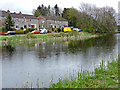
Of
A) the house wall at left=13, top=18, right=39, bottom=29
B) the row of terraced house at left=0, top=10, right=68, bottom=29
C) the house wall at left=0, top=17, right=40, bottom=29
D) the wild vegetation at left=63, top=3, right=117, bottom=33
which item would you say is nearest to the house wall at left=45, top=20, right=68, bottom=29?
the row of terraced house at left=0, top=10, right=68, bottom=29

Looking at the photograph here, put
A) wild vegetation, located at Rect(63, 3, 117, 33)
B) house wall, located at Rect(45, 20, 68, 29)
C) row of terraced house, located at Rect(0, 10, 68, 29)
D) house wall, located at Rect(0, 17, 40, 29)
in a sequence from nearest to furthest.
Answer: row of terraced house, located at Rect(0, 10, 68, 29), house wall, located at Rect(0, 17, 40, 29), wild vegetation, located at Rect(63, 3, 117, 33), house wall, located at Rect(45, 20, 68, 29)

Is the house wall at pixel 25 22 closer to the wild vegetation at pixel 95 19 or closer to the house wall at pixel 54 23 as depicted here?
the house wall at pixel 54 23

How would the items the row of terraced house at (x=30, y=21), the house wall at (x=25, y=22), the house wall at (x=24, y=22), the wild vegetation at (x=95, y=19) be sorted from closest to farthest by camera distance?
the row of terraced house at (x=30, y=21) → the house wall at (x=24, y=22) → the house wall at (x=25, y=22) → the wild vegetation at (x=95, y=19)

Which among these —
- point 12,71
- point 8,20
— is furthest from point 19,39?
point 12,71

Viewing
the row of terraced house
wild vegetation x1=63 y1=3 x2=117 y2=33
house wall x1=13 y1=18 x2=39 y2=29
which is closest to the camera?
the row of terraced house

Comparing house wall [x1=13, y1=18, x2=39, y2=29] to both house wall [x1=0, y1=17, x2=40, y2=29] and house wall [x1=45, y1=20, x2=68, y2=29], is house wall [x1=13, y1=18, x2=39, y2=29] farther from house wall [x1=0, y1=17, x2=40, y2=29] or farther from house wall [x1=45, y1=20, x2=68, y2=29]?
house wall [x1=45, y1=20, x2=68, y2=29]

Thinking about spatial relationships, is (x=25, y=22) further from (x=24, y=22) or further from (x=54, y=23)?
(x=54, y=23)

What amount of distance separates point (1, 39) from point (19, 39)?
14.3 ft

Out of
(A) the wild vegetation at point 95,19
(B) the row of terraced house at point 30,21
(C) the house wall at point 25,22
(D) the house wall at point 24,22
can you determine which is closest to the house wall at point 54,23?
(B) the row of terraced house at point 30,21

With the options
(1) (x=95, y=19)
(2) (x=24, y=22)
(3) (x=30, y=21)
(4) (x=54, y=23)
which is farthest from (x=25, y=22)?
(1) (x=95, y=19)

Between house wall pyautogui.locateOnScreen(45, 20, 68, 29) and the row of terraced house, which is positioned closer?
the row of terraced house

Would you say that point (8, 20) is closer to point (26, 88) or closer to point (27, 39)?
point (27, 39)

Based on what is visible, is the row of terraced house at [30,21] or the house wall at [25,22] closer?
the row of terraced house at [30,21]

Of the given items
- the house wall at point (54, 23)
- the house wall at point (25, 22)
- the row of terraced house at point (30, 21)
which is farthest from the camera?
the house wall at point (54, 23)
